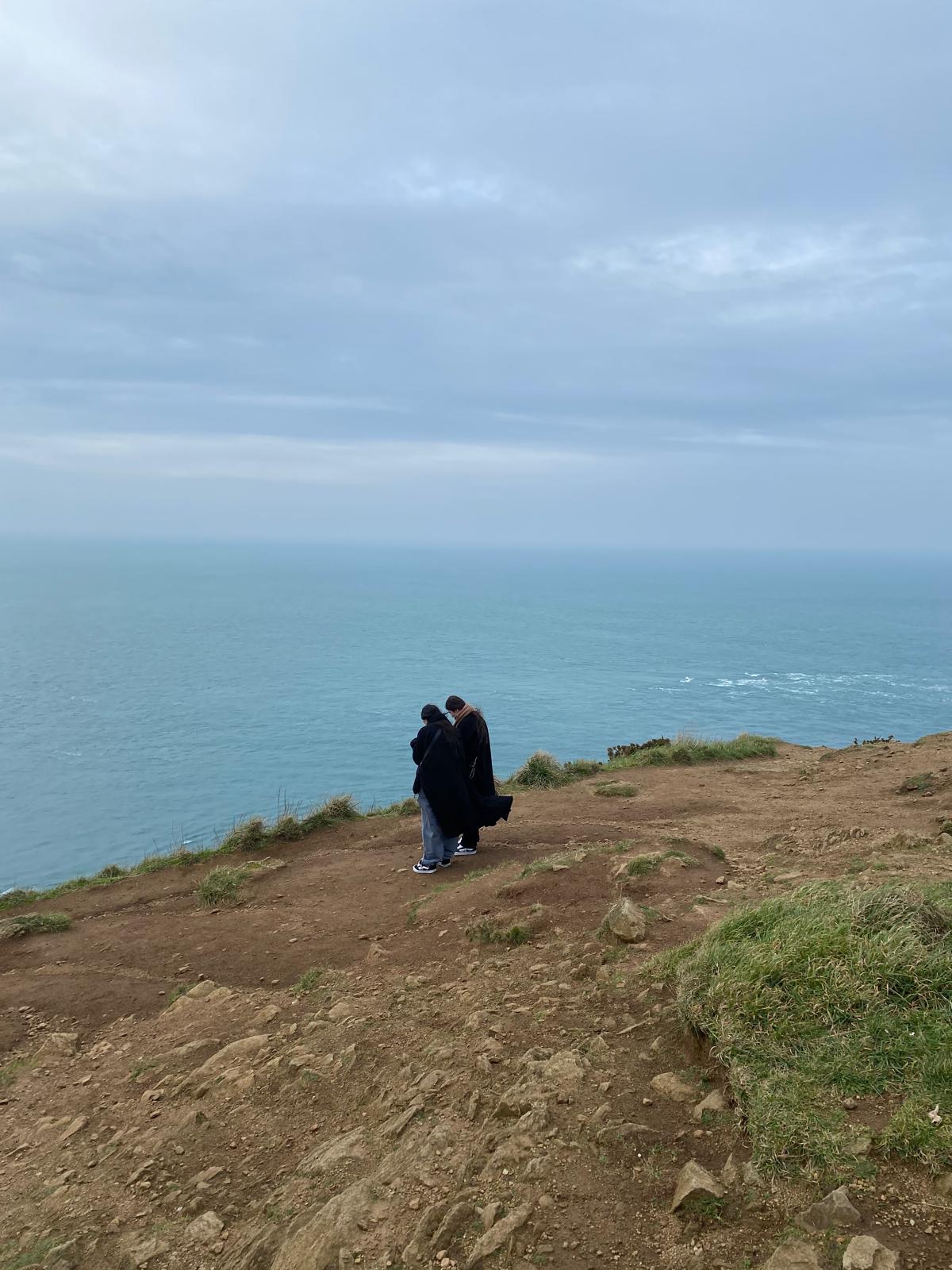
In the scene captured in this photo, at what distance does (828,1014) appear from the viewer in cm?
448

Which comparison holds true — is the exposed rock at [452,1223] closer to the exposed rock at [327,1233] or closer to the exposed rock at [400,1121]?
the exposed rock at [327,1233]

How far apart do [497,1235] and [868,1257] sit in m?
1.65

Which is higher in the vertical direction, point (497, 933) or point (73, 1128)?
point (497, 933)

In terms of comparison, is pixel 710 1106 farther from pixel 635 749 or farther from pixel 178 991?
pixel 635 749

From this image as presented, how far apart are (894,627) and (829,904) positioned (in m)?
113

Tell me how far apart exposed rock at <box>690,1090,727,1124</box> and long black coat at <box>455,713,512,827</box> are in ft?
23.1

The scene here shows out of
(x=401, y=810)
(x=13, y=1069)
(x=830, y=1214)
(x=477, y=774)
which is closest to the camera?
(x=830, y=1214)

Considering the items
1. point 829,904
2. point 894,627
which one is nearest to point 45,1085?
point 829,904

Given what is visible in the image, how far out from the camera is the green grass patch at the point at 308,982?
7566mm

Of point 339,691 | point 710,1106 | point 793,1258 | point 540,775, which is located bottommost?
point 339,691

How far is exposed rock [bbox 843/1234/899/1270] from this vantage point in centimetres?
302

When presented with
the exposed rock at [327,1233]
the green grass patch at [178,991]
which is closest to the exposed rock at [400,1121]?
the exposed rock at [327,1233]

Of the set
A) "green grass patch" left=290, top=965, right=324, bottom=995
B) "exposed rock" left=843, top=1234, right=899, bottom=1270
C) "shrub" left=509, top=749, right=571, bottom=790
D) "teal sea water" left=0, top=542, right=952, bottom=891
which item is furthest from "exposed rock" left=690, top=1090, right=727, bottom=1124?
"teal sea water" left=0, top=542, right=952, bottom=891

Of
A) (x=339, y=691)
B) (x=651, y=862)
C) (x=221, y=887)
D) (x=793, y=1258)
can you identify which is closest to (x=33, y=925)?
(x=221, y=887)
